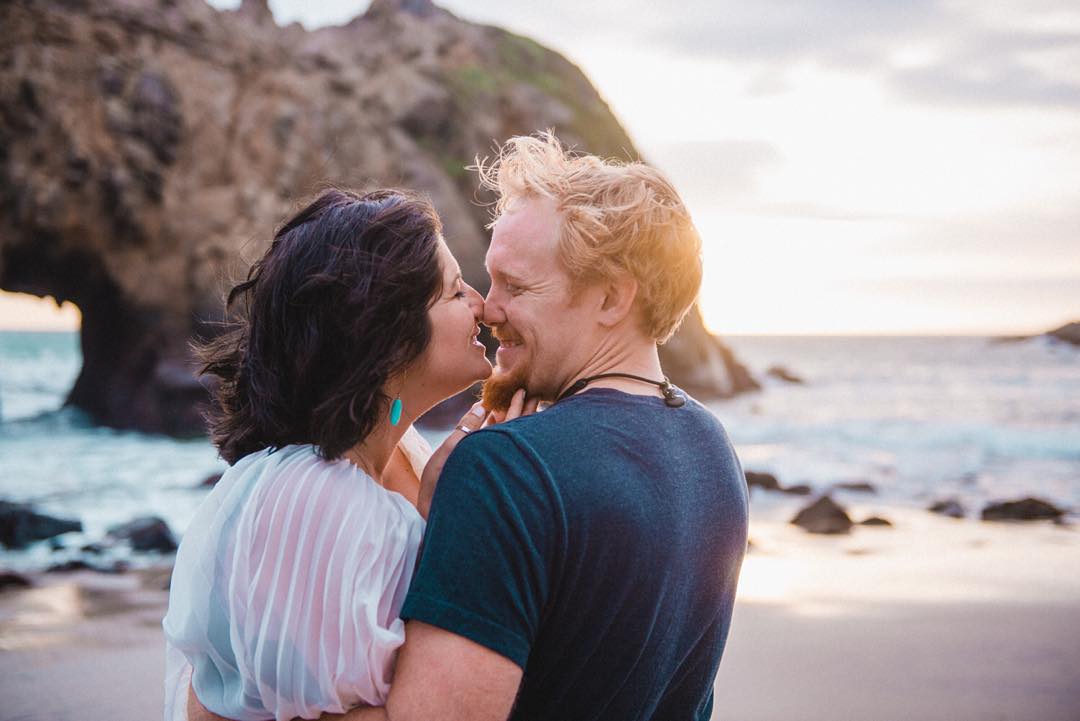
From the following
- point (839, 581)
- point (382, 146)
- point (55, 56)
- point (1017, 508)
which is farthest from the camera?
point (382, 146)

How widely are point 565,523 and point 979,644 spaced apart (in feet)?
18.8

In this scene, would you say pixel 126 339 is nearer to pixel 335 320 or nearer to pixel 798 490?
pixel 798 490

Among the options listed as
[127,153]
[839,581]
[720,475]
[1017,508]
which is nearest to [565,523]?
[720,475]

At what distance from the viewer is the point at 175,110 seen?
17.7m

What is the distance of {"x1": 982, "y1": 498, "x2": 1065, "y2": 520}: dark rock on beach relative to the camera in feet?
35.1

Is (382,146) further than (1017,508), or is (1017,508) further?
(382,146)

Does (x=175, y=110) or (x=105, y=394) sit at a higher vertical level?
(x=175, y=110)

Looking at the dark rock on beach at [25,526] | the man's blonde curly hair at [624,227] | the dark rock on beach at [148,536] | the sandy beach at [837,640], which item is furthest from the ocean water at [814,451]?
the man's blonde curly hair at [624,227]

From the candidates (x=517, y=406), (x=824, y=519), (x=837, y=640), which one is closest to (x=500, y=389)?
(x=517, y=406)

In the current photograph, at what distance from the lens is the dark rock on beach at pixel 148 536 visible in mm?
8594

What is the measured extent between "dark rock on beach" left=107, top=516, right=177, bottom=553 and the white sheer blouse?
23.2 ft

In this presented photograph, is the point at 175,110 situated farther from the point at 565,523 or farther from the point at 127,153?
the point at 565,523

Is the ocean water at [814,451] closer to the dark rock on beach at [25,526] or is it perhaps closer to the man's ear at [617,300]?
the dark rock on beach at [25,526]

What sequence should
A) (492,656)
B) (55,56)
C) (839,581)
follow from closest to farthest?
(492,656), (839,581), (55,56)
